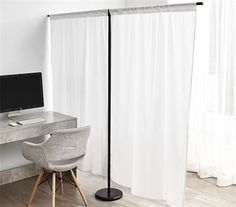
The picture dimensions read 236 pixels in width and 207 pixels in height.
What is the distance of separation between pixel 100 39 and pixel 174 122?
45.4 inches

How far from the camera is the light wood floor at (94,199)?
3.89 meters

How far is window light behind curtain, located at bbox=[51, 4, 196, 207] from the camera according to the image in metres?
3.33

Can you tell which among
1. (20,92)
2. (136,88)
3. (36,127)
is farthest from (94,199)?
(20,92)

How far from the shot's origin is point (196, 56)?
15.2 ft

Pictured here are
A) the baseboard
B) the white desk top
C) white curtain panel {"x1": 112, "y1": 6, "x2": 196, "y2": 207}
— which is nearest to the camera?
white curtain panel {"x1": 112, "y1": 6, "x2": 196, "y2": 207}

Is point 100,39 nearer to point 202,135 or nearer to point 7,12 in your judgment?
point 7,12

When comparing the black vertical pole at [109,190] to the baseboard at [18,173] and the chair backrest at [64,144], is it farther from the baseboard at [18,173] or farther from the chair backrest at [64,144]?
the baseboard at [18,173]

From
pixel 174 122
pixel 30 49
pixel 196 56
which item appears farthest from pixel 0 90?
pixel 196 56

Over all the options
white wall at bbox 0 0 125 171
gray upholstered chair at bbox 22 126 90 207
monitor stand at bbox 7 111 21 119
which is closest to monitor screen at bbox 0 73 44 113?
monitor stand at bbox 7 111 21 119

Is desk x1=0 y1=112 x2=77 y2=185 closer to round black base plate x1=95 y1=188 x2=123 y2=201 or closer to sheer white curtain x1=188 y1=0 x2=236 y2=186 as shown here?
round black base plate x1=95 y1=188 x2=123 y2=201

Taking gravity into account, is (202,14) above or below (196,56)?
above

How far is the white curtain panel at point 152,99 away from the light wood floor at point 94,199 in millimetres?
183

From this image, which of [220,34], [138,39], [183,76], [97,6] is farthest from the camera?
[97,6]

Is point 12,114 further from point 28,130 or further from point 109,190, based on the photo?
point 109,190
